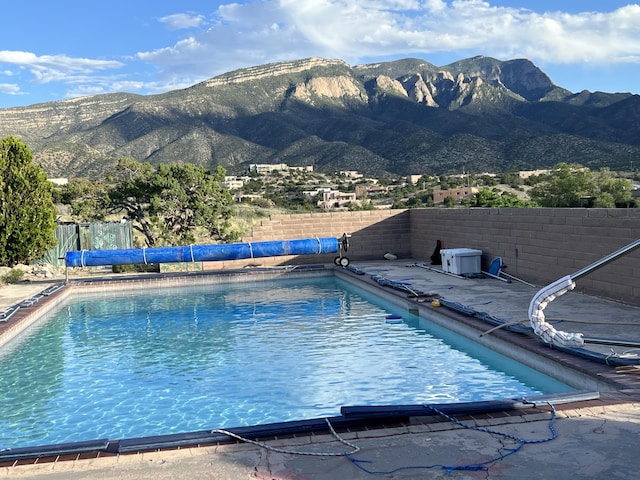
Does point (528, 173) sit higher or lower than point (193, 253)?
higher

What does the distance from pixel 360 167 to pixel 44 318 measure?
166ft

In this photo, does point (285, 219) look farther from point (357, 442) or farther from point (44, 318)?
point (357, 442)

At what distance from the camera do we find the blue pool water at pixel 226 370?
666 centimetres

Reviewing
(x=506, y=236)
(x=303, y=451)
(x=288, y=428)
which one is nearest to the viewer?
(x=303, y=451)

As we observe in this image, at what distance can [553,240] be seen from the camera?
11.9 metres

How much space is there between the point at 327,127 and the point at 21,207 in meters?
55.6

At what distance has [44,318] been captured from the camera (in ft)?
41.1

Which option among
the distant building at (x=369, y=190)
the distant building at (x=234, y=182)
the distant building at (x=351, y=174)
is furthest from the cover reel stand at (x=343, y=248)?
the distant building at (x=351, y=174)

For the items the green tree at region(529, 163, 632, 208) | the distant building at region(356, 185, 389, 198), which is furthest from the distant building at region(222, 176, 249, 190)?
the green tree at region(529, 163, 632, 208)

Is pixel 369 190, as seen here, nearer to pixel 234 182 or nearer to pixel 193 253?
pixel 234 182

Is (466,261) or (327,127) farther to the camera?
(327,127)

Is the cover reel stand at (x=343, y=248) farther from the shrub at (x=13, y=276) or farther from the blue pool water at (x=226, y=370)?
the shrub at (x=13, y=276)

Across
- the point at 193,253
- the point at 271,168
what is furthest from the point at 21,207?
the point at 271,168

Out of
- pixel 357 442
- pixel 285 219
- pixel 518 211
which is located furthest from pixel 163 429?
pixel 285 219
